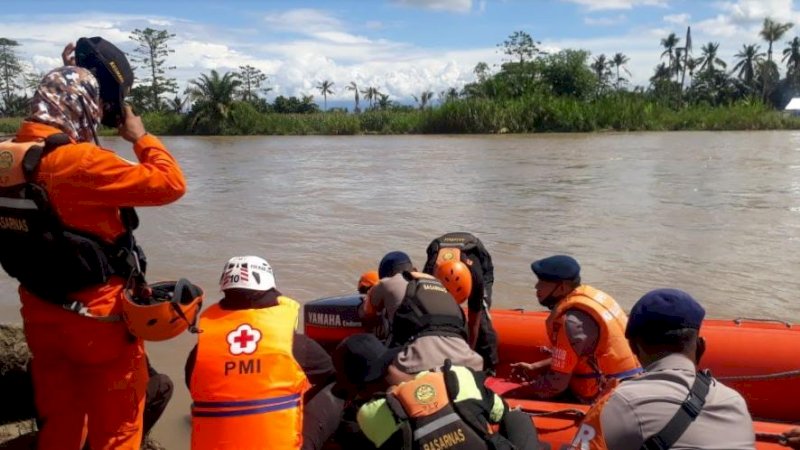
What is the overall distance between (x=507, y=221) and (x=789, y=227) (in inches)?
147

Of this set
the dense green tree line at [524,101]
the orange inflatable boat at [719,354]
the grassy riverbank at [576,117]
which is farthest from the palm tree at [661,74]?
the orange inflatable boat at [719,354]

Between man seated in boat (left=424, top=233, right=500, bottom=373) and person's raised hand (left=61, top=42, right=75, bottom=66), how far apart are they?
2.20 metres

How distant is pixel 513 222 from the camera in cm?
1115

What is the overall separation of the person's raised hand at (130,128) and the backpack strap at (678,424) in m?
1.64

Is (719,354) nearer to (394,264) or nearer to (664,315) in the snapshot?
(394,264)

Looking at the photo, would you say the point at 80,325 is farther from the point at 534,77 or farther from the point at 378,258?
the point at 534,77

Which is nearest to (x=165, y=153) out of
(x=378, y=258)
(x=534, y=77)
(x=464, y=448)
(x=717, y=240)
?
(x=464, y=448)

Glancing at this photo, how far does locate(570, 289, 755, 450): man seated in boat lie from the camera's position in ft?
5.63

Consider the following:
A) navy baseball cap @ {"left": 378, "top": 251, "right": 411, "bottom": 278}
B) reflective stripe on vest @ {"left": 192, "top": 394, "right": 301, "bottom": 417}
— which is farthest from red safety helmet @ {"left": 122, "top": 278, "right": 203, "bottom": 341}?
navy baseball cap @ {"left": 378, "top": 251, "right": 411, "bottom": 278}

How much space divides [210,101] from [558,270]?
41.2m

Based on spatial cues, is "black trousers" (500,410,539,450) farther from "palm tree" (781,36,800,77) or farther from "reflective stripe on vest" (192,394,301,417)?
"palm tree" (781,36,800,77)

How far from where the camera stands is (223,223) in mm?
11773

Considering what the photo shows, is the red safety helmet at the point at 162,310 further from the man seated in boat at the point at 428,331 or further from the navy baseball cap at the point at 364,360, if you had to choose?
the man seated in boat at the point at 428,331

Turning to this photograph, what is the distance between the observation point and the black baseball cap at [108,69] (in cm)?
227
